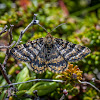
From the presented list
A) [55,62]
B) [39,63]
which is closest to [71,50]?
[55,62]

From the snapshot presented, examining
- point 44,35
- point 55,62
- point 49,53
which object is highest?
point 44,35

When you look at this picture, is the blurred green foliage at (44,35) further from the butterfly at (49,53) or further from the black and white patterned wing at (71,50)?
the black and white patterned wing at (71,50)

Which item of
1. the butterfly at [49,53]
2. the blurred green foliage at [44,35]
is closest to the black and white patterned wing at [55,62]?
the butterfly at [49,53]

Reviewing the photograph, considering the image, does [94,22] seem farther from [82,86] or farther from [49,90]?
[49,90]

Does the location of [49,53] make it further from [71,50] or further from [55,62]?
[71,50]

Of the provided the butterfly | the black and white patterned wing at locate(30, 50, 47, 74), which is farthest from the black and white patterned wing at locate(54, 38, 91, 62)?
the black and white patterned wing at locate(30, 50, 47, 74)

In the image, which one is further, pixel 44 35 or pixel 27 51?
pixel 44 35
